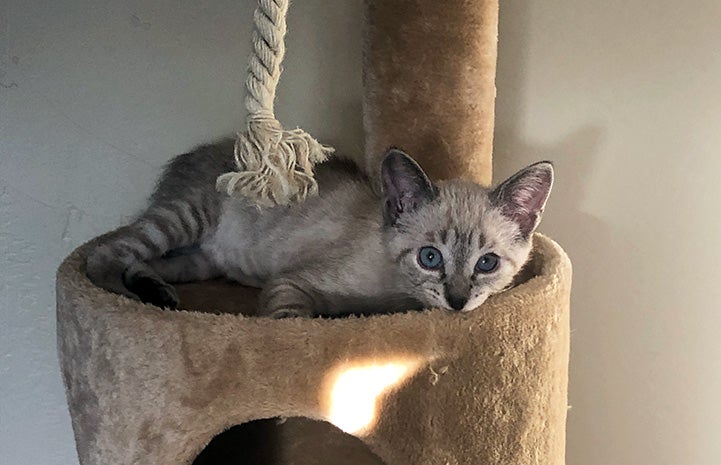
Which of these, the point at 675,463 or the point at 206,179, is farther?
the point at 675,463

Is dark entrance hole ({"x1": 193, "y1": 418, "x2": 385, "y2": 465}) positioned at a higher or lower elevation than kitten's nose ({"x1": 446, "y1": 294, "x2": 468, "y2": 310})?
lower

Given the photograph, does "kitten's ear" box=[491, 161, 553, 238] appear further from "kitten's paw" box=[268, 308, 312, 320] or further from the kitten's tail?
the kitten's tail

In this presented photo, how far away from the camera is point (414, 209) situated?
3.70ft

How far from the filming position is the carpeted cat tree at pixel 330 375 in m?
0.90

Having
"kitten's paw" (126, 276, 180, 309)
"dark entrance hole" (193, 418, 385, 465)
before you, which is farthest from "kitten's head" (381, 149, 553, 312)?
"dark entrance hole" (193, 418, 385, 465)

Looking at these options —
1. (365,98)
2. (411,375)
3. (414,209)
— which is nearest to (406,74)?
(365,98)

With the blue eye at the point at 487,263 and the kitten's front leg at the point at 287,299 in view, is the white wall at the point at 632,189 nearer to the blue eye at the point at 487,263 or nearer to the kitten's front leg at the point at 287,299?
the blue eye at the point at 487,263

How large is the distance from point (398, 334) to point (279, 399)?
0.58ft

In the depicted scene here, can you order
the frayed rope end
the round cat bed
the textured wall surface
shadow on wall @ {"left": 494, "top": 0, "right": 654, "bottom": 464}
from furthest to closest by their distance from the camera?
shadow on wall @ {"left": 494, "top": 0, "right": 654, "bottom": 464}
the textured wall surface
the frayed rope end
the round cat bed

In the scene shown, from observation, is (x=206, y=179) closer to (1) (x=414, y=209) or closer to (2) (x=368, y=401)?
(1) (x=414, y=209)

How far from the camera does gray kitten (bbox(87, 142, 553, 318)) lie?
3.54ft

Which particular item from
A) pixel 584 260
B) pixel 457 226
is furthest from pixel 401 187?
pixel 584 260

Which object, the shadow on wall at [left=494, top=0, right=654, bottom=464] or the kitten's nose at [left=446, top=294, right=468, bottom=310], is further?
the shadow on wall at [left=494, top=0, right=654, bottom=464]

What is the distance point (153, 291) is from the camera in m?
1.14
